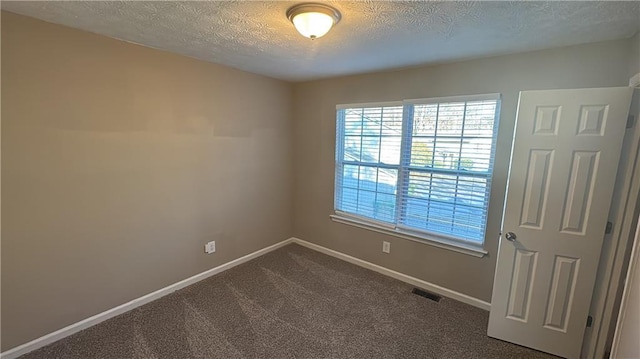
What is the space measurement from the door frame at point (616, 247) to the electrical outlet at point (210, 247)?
3.30 m

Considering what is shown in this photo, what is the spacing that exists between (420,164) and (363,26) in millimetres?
1539

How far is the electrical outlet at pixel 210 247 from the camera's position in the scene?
9.57 feet

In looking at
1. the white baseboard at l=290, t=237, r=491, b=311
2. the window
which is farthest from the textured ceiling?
the white baseboard at l=290, t=237, r=491, b=311

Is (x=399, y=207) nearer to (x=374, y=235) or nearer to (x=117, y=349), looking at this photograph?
(x=374, y=235)

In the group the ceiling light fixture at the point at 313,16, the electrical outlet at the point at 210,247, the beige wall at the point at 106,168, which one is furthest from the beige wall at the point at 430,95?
the ceiling light fixture at the point at 313,16

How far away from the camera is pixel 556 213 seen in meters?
1.87

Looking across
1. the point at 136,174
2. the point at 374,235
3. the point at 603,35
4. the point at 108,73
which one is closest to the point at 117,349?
the point at 136,174

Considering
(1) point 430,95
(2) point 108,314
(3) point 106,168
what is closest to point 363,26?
(1) point 430,95

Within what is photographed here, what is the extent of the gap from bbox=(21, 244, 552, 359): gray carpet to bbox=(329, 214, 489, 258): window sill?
1.69ft

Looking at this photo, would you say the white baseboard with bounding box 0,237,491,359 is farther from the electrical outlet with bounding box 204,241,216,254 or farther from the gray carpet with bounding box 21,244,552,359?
the electrical outlet with bounding box 204,241,216,254

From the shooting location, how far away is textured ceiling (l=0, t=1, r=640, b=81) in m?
1.47

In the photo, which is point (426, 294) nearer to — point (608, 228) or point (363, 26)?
point (608, 228)

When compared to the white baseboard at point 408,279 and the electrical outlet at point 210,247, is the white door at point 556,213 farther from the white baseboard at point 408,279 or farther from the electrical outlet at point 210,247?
the electrical outlet at point 210,247

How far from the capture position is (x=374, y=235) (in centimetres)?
316
